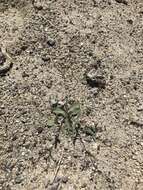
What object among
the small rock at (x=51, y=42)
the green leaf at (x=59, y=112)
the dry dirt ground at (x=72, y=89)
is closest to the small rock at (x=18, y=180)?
the dry dirt ground at (x=72, y=89)

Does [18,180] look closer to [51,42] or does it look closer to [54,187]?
[54,187]

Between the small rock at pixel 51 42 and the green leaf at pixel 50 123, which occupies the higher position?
the small rock at pixel 51 42

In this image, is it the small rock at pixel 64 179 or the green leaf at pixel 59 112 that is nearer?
the small rock at pixel 64 179

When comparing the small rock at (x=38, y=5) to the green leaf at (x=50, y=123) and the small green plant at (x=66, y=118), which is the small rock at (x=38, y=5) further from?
the green leaf at (x=50, y=123)

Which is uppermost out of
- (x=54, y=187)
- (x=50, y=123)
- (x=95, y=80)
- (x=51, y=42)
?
(x=51, y=42)

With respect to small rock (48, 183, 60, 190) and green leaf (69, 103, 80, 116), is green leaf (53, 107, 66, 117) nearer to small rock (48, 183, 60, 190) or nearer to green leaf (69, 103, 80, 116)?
green leaf (69, 103, 80, 116)

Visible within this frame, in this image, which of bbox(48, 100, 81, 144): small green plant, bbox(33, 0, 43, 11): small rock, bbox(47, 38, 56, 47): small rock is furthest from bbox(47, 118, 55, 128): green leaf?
bbox(33, 0, 43, 11): small rock

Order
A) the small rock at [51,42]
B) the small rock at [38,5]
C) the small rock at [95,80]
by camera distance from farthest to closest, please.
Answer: the small rock at [38,5] → the small rock at [51,42] → the small rock at [95,80]

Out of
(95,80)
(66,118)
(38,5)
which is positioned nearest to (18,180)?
(66,118)

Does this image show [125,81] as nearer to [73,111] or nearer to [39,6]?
[73,111]

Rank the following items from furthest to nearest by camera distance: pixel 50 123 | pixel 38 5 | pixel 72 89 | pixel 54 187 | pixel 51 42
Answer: pixel 38 5, pixel 51 42, pixel 72 89, pixel 50 123, pixel 54 187
